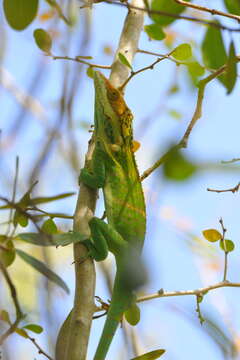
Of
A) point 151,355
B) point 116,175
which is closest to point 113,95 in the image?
point 116,175

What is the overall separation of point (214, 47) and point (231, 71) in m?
0.55

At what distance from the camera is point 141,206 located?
11.0 ft

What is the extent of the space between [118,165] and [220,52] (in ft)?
6.09

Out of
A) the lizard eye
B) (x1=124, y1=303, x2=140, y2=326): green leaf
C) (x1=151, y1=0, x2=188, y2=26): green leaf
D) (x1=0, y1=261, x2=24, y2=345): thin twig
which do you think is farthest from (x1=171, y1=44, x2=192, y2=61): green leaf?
(x1=0, y1=261, x2=24, y2=345): thin twig

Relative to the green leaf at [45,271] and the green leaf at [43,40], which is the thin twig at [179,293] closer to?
the green leaf at [45,271]

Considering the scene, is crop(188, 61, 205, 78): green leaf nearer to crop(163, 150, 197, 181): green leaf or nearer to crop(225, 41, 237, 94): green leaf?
crop(225, 41, 237, 94): green leaf

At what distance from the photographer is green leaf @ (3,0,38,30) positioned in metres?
1.51

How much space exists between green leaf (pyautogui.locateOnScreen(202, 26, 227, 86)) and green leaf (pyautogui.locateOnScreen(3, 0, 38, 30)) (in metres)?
0.53

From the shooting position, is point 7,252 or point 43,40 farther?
point 43,40

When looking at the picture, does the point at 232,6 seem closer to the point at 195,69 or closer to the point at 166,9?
the point at 166,9

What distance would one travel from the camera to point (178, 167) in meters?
0.85

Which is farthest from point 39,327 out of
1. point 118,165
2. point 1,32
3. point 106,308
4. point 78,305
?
point 118,165

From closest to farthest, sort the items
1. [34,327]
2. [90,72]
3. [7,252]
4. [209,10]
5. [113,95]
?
[7,252], [209,10], [34,327], [113,95], [90,72]

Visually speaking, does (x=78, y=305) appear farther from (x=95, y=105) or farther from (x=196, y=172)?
(x=95, y=105)
